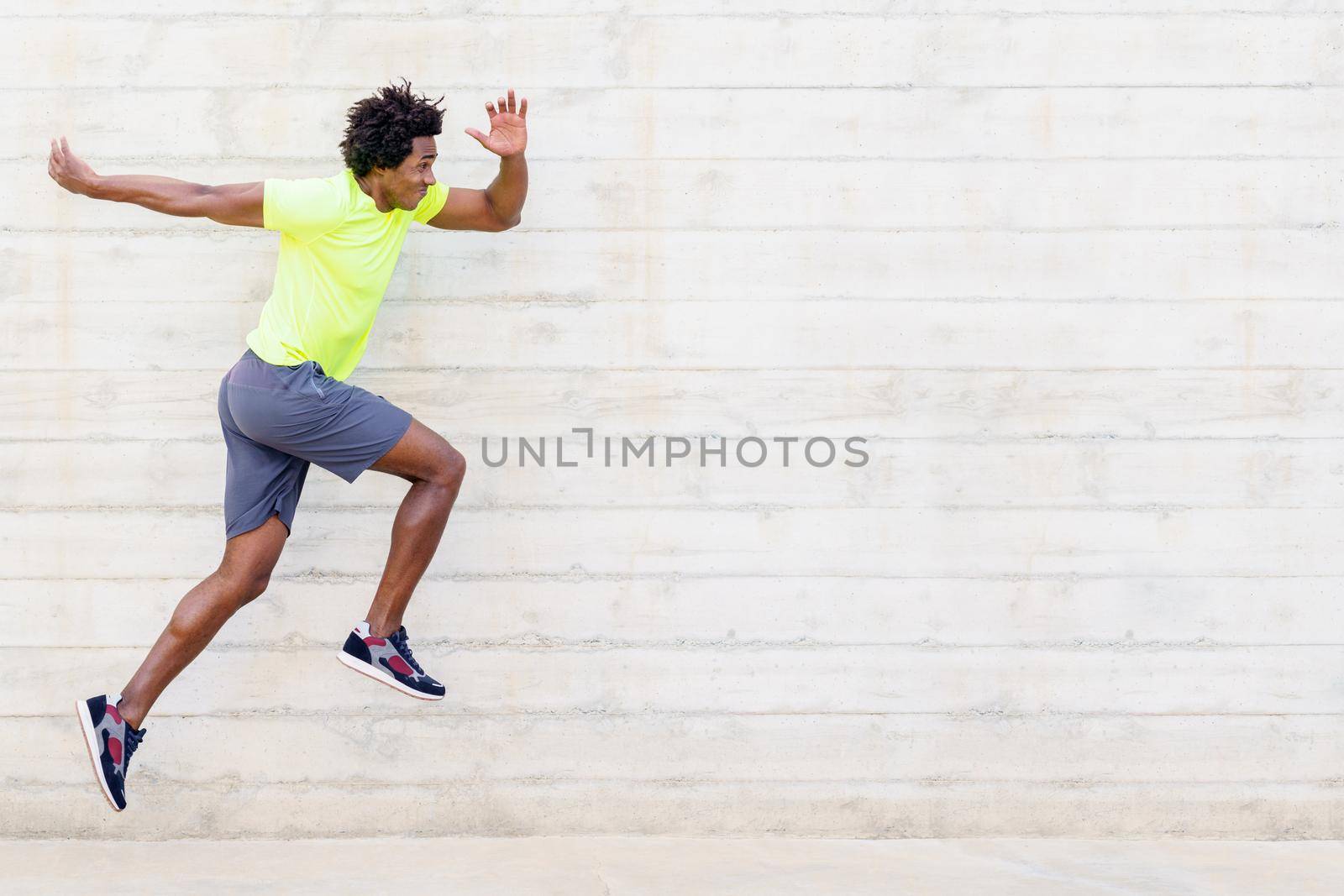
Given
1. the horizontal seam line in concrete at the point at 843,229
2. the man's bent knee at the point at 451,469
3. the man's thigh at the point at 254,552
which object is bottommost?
the man's thigh at the point at 254,552

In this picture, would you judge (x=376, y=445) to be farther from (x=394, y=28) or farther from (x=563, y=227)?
(x=394, y=28)

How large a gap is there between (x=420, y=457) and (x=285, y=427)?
38 cm

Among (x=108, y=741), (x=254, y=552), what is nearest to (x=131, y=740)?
(x=108, y=741)

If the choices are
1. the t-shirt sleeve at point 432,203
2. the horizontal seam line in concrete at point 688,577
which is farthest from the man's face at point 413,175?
the horizontal seam line in concrete at point 688,577

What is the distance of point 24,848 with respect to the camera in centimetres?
407

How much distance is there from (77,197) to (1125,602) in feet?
11.8

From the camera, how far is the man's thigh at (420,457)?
3.69 metres

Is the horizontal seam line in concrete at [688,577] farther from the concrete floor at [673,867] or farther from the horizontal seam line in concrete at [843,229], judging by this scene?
the horizontal seam line in concrete at [843,229]

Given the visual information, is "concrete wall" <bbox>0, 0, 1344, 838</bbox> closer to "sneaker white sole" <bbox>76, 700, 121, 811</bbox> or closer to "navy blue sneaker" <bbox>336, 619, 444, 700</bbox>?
"navy blue sneaker" <bbox>336, 619, 444, 700</bbox>

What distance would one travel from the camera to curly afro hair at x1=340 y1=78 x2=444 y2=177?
11.8 feet

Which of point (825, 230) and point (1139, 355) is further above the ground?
point (825, 230)

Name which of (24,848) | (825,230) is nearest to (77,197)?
(24,848)

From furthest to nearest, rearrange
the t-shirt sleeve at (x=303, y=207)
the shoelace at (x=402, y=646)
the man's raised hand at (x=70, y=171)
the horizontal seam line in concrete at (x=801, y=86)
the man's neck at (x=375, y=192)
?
the horizontal seam line in concrete at (x=801, y=86), the shoelace at (x=402, y=646), the man's neck at (x=375, y=192), the t-shirt sleeve at (x=303, y=207), the man's raised hand at (x=70, y=171)

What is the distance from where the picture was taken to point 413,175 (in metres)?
3.64
